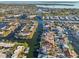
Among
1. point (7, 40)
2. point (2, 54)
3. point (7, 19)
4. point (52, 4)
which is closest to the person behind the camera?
point (2, 54)

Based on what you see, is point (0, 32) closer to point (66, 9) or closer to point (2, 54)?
point (2, 54)

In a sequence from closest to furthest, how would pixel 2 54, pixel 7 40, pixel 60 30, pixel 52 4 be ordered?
1. pixel 2 54
2. pixel 7 40
3. pixel 60 30
4. pixel 52 4

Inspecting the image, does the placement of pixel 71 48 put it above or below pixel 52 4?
below

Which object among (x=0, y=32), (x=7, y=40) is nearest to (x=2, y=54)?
(x=7, y=40)

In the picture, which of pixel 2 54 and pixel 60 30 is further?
pixel 60 30

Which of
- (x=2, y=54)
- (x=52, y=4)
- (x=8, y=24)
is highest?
(x=52, y=4)

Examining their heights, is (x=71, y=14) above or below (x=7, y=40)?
above

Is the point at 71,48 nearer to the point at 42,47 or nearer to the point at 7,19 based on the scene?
the point at 42,47

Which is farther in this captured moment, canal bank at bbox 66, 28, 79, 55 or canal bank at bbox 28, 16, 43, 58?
canal bank at bbox 66, 28, 79, 55

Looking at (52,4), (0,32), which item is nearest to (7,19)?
(0,32)

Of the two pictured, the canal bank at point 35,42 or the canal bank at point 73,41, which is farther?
the canal bank at point 73,41
